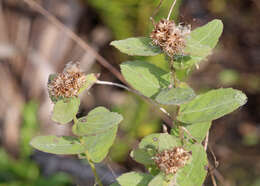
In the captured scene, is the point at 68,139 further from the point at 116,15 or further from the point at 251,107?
the point at 251,107

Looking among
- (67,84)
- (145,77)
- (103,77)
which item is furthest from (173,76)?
(103,77)

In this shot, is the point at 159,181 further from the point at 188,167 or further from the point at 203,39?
the point at 203,39

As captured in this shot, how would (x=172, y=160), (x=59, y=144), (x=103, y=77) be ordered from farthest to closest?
(x=103, y=77)
(x=59, y=144)
(x=172, y=160)

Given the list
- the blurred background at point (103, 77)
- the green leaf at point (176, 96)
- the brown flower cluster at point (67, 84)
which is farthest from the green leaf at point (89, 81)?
the blurred background at point (103, 77)

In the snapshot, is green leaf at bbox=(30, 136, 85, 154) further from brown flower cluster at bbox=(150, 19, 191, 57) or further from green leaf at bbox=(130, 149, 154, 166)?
brown flower cluster at bbox=(150, 19, 191, 57)

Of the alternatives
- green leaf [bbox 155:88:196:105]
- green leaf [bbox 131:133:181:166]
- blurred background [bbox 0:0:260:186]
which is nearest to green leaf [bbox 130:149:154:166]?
green leaf [bbox 131:133:181:166]

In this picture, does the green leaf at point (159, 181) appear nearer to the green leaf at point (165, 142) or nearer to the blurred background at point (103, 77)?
the green leaf at point (165, 142)
